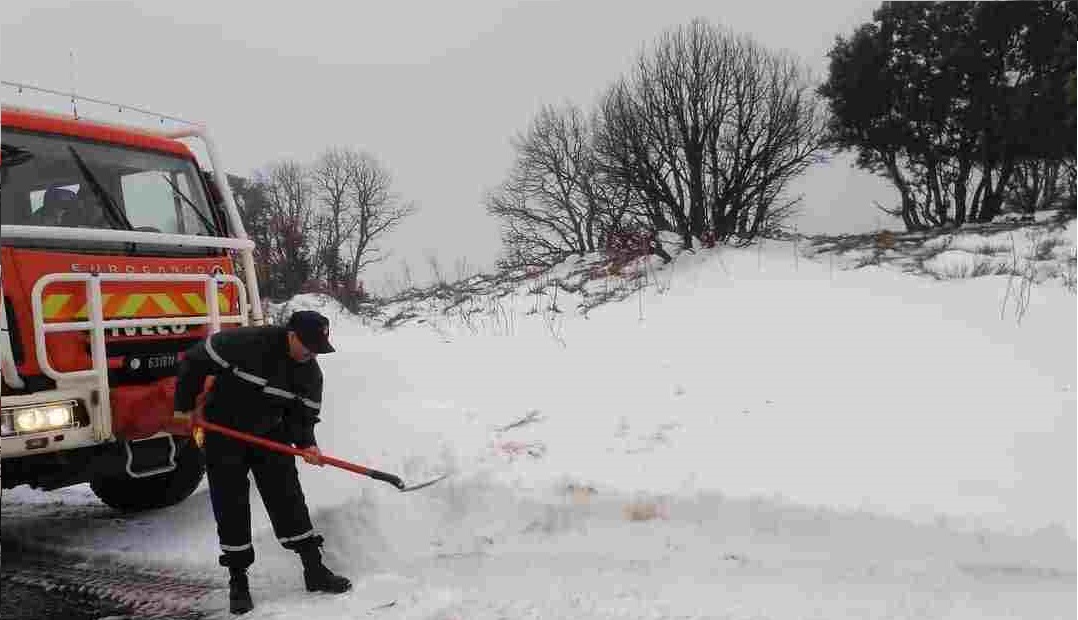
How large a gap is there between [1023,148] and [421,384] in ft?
A: 41.1

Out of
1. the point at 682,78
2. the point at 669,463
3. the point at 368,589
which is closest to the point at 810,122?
the point at 682,78

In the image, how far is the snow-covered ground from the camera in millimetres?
3402

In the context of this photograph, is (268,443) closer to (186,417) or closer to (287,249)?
(186,417)

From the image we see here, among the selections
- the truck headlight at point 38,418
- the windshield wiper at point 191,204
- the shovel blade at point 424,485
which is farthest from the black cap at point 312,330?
the windshield wiper at point 191,204

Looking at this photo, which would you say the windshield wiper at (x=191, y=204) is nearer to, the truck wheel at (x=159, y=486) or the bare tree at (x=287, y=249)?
the truck wheel at (x=159, y=486)

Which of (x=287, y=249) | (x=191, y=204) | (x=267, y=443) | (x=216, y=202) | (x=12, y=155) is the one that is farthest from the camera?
(x=287, y=249)

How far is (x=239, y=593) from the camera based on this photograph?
12.1 ft

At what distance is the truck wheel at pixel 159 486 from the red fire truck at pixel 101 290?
4 centimetres

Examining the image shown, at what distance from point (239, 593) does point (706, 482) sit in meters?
2.46

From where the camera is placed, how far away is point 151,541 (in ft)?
15.5

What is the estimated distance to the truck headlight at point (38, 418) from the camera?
12.0 feet

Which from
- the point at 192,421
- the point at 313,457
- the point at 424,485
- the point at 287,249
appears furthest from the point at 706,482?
the point at 287,249

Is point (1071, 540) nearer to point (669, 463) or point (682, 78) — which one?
point (669, 463)

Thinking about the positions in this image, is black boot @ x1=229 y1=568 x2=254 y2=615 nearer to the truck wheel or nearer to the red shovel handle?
the red shovel handle
